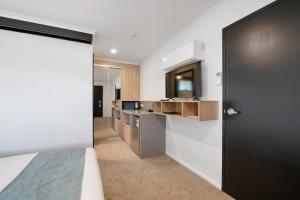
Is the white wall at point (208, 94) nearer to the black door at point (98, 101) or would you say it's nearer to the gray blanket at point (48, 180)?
the gray blanket at point (48, 180)

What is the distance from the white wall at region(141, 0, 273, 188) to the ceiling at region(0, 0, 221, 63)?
18 centimetres

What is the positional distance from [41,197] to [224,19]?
104 inches

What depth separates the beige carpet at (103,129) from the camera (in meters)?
4.40

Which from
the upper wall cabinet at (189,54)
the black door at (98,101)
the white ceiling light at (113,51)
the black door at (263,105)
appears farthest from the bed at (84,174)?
the black door at (98,101)

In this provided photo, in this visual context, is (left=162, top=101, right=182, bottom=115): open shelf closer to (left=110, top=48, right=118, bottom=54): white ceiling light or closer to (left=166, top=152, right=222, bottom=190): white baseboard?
(left=166, top=152, right=222, bottom=190): white baseboard

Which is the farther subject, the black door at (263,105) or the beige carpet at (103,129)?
the beige carpet at (103,129)

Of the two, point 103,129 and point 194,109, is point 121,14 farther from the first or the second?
point 103,129

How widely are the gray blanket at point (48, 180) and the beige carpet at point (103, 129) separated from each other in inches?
113

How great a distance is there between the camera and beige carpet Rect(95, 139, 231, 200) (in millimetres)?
1797

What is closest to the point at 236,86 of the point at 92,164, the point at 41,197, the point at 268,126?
the point at 268,126

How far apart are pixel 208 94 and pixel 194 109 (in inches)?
13.6

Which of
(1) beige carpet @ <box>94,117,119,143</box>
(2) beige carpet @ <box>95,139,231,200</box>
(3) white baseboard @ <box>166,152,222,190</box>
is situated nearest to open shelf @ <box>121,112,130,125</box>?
(1) beige carpet @ <box>94,117,119,143</box>

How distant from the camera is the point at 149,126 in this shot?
3074 millimetres

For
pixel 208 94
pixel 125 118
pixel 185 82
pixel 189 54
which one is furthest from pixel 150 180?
pixel 125 118
